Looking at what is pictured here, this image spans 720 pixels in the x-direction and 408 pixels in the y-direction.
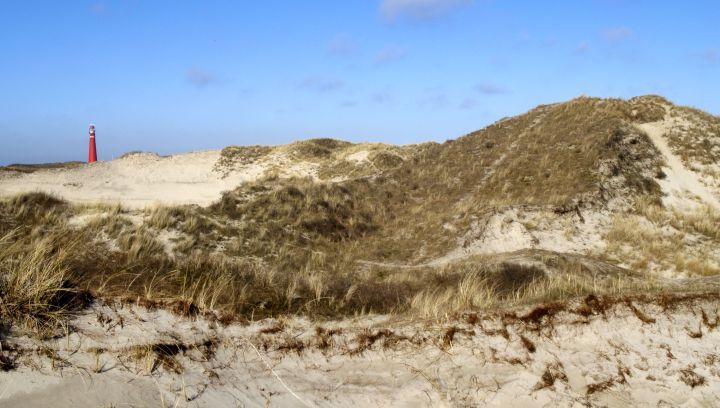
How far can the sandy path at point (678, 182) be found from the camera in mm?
18344

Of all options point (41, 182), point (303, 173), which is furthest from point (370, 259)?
point (41, 182)

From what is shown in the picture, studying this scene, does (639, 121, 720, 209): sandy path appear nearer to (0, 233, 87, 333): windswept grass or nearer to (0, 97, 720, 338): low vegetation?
(0, 97, 720, 338): low vegetation

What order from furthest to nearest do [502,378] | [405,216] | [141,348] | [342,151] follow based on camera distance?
[342,151] < [405,216] < [502,378] < [141,348]

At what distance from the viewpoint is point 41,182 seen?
2559 cm

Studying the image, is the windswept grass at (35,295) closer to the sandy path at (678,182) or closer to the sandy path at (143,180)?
the sandy path at (143,180)

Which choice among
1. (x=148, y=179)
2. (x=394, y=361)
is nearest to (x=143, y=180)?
(x=148, y=179)

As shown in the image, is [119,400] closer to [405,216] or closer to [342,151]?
[405,216]

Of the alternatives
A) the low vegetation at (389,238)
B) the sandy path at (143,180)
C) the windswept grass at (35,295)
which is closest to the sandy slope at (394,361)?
the windswept grass at (35,295)

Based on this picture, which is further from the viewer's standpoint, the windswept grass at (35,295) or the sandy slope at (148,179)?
the sandy slope at (148,179)

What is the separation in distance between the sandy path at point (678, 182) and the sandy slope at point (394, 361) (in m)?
13.5

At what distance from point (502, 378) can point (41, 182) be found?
25.8m

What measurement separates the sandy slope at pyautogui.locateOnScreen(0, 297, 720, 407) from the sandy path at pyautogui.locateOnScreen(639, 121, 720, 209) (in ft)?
44.4

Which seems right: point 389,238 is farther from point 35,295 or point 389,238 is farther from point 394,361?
point 35,295

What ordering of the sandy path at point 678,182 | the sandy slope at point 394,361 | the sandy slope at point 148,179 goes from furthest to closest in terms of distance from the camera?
the sandy slope at point 148,179 < the sandy path at point 678,182 < the sandy slope at point 394,361
